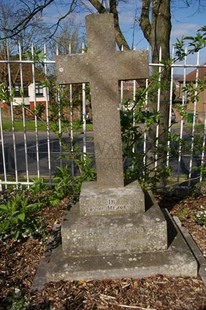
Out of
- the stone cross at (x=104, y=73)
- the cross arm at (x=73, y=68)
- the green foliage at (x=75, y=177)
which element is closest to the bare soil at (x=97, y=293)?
the stone cross at (x=104, y=73)

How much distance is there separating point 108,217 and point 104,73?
4.15 feet

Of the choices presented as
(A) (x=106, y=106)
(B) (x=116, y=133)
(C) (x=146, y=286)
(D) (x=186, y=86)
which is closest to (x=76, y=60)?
(A) (x=106, y=106)

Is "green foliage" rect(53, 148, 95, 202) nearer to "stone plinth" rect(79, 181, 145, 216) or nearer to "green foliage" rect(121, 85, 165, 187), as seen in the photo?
"green foliage" rect(121, 85, 165, 187)

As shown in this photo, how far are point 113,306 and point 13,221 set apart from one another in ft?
4.66

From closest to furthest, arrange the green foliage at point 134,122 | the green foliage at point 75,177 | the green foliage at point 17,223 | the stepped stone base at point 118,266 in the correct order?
the stepped stone base at point 118,266, the green foliage at point 17,223, the green foliage at point 134,122, the green foliage at point 75,177

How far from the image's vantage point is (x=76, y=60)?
257cm

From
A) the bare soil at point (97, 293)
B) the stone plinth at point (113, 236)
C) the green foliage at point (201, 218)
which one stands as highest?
the stone plinth at point (113, 236)

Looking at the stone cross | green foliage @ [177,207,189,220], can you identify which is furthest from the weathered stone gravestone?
green foliage @ [177,207,189,220]

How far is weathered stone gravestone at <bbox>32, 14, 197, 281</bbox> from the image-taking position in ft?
7.79

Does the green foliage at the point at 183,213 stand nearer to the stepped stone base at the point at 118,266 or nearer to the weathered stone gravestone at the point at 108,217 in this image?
the weathered stone gravestone at the point at 108,217

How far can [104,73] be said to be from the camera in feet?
8.40

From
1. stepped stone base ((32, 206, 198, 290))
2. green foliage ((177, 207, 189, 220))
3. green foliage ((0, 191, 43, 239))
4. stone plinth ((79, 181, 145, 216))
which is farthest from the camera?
green foliage ((177, 207, 189, 220))

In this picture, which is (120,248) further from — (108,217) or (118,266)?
(108,217)

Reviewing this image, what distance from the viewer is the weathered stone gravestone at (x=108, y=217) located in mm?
2375
